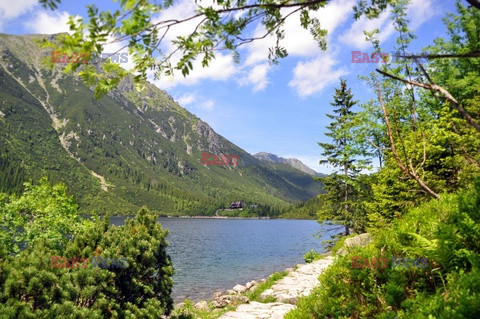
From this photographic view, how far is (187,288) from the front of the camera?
92.5 ft

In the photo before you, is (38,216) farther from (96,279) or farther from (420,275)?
(420,275)

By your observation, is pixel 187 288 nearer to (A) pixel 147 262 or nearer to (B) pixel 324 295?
(A) pixel 147 262

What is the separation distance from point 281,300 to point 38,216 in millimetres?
13647

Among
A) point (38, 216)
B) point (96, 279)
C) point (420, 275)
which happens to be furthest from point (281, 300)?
point (38, 216)

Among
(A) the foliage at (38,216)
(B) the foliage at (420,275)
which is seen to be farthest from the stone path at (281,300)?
(A) the foliage at (38,216)

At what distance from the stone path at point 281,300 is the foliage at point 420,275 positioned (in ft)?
9.28

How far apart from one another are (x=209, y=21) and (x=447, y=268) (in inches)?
147

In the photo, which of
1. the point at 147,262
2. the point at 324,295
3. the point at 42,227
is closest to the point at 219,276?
the point at 42,227

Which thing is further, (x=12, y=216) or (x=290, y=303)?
(x=12, y=216)

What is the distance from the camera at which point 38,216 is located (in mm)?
16438

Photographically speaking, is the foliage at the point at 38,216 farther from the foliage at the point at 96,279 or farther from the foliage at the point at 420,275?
the foliage at the point at 420,275

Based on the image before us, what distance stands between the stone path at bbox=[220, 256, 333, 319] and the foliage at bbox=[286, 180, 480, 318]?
2.83 m

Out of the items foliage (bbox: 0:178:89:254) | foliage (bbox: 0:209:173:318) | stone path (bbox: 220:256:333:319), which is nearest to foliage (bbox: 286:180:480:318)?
stone path (bbox: 220:256:333:319)

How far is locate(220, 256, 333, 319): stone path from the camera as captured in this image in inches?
429
